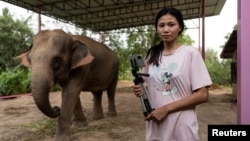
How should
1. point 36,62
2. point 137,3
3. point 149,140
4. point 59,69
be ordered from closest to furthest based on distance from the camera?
point 149,140, point 36,62, point 59,69, point 137,3

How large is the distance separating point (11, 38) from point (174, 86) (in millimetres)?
19752

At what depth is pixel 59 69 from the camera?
441 cm

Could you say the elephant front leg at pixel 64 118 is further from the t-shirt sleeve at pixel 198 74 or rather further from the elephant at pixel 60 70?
the t-shirt sleeve at pixel 198 74

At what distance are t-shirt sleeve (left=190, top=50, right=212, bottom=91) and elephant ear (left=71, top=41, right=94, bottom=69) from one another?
2817 millimetres

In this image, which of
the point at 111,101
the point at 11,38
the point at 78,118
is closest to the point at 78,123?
→ the point at 78,118

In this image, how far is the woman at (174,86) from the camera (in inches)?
79.7

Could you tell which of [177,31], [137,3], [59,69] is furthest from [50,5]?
[177,31]

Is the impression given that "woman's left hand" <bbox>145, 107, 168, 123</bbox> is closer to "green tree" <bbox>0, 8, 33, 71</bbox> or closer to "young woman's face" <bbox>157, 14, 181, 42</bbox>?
"young woman's face" <bbox>157, 14, 181, 42</bbox>

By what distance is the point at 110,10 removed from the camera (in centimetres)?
1617

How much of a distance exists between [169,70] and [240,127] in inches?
22.9

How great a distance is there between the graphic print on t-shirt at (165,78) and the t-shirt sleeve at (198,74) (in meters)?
0.12

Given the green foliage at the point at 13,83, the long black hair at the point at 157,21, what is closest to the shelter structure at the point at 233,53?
the green foliage at the point at 13,83

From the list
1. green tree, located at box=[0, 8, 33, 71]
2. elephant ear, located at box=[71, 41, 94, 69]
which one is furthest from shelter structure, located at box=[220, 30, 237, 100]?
green tree, located at box=[0, 8, 33, 71]

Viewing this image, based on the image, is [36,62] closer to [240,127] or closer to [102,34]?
[240,127]
